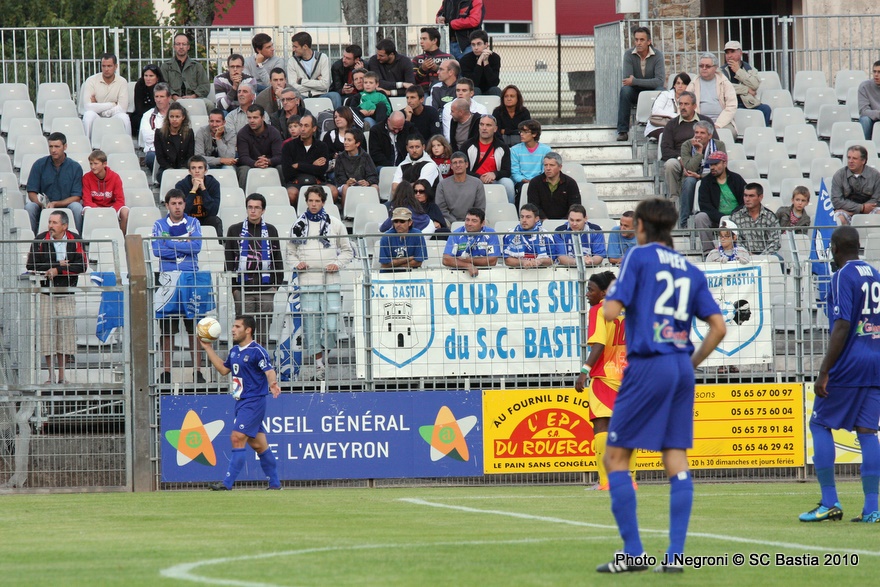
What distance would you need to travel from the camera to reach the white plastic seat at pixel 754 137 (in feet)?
62.1

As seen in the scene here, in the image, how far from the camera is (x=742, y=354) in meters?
13.5

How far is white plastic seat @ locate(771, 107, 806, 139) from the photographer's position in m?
19.8

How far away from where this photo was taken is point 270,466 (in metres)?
12.8

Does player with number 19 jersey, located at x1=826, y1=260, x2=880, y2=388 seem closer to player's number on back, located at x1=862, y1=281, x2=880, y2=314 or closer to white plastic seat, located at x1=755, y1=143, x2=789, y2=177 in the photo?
player's number on back, located at x1=862, y1=281, x2=880, y2=314

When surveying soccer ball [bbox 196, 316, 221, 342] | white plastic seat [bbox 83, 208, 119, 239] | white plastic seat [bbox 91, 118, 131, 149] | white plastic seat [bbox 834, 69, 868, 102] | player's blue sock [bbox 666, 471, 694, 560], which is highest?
white plastic seat [bbox 834, 69, 868, 102]

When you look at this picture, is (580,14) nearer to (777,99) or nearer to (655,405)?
(777,99)

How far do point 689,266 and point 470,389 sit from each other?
6.85 meters

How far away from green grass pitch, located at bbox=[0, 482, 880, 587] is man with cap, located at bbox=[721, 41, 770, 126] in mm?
9412

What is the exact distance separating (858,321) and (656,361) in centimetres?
315

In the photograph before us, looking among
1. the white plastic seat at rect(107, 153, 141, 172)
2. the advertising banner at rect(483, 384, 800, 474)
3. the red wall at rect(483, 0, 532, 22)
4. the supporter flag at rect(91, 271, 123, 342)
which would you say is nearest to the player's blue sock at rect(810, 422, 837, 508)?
the advertising banner at rect(483, 384, 800, 474)

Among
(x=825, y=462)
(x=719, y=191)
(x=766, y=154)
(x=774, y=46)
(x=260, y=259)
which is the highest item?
(x=774, y=46)

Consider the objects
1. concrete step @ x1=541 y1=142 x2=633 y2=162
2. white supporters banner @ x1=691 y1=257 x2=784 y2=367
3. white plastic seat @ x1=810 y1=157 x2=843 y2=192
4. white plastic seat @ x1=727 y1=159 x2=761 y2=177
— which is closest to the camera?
white supporters banner @ x1=691 y1=257 x2=784 y2=367

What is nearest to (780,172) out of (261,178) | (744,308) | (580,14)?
(744,308)

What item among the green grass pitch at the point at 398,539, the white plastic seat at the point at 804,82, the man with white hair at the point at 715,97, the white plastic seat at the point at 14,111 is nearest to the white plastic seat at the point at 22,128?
the white plastic seat at the point at 14,111
